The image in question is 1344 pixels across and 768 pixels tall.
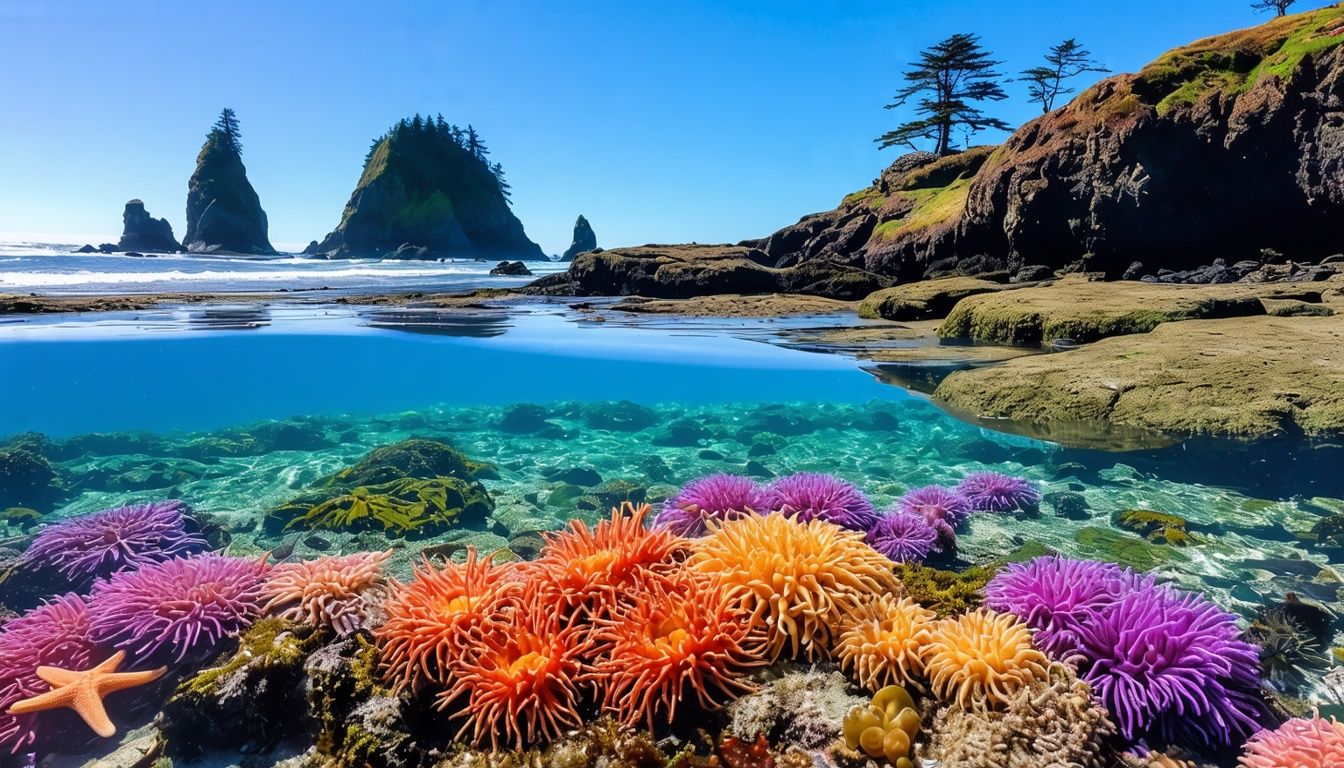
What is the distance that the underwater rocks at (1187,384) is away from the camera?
5922mm

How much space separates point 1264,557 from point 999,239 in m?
18.3

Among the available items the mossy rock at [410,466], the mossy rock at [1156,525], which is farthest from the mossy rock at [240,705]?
the mossy rock at [1156,525]

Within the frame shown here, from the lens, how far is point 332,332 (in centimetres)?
1767

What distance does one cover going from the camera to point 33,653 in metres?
2.76

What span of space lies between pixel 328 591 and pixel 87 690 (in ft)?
2.84

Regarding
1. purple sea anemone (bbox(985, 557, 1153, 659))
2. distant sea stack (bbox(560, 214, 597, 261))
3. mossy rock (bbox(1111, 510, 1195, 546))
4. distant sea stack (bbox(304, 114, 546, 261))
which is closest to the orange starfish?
purple sea anemone (bbox(985, 557, 1153, 659))

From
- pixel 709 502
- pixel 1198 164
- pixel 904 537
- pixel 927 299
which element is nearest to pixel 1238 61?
pixel 1198 164

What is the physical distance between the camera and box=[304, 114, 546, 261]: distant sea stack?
90.6 m

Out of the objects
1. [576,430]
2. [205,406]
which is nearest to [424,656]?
[576,430]

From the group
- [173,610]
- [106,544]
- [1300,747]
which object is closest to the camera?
[1300,747]

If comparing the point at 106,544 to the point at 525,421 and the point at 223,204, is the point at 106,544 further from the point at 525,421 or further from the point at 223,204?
the point at 223,204

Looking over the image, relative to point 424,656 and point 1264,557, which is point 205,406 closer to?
point 424,656

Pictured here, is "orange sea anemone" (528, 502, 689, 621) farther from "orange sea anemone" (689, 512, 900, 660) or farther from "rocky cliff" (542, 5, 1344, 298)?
"rocky cliff" (542, 5, 1344, 298)

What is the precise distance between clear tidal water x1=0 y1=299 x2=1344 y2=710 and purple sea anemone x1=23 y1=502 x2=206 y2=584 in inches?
40.6
